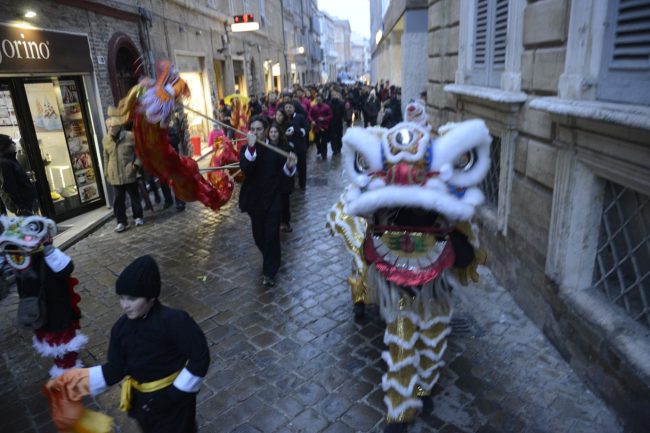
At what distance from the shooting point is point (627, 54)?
3.29m

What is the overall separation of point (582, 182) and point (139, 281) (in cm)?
342

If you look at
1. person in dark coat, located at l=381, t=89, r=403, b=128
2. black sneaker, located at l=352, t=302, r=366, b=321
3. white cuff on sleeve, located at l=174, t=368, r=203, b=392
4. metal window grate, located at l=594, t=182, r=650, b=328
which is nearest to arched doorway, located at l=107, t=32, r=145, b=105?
person in dark coat, located at l=381, t=89, r=403, b=128

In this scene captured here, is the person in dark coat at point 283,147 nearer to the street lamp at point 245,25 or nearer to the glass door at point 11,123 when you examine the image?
the glass door at point 11,123

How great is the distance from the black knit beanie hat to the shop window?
479 cm

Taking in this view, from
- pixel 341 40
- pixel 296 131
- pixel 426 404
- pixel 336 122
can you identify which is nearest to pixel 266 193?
pixel 426 404

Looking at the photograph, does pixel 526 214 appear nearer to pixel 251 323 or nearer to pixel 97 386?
pixel 251 323

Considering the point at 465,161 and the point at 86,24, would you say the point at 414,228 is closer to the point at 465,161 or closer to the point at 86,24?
the point at 465,161

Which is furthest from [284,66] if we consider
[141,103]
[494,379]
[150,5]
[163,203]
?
[494,379]

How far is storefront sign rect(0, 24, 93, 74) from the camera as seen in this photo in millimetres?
7103

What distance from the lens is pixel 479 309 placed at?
516 centimetres

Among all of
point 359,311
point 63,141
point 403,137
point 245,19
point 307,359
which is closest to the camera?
point 403,137

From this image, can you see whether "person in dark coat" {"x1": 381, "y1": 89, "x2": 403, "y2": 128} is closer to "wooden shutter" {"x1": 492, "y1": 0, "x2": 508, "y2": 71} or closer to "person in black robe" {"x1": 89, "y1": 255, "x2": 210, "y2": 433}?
"wooden shutter" {"x1": 492, "y1": 0, "x2": 508, "y2": 71}

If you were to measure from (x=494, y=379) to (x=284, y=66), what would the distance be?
3204 cm

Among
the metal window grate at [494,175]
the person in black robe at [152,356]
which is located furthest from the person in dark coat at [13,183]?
the metal window grate at [494,175]
